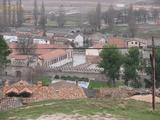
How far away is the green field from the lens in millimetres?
8658

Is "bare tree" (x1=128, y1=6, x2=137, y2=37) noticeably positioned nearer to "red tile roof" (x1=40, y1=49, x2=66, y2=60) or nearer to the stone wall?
"red tile roof" (x1=40, y1=49, x2=66, y2=60)

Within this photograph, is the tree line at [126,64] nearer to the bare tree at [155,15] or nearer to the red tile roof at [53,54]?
the red tile roof at [53,54]

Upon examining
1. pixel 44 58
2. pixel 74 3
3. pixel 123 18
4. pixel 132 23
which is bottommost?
pixel 44 58

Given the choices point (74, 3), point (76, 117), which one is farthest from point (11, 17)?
point (76, 117)

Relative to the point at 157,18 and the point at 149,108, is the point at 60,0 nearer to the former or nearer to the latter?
the point at 157,18

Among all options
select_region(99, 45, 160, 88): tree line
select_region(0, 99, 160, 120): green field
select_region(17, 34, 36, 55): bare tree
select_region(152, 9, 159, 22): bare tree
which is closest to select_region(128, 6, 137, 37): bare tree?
select_region(152, 9, 159, 22): bare tree

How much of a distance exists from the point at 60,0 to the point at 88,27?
1141 inches

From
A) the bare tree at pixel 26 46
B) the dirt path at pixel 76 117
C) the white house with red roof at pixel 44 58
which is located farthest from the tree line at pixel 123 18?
the dirt path at pixel 76 117

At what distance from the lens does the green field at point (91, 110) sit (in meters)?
8.66

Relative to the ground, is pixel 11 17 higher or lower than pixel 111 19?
higher

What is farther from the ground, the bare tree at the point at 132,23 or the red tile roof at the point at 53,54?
the bare tree at the point at 132,23

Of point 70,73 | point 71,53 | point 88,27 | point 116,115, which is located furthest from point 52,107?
point 88,27

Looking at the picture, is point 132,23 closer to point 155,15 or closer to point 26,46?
point 155,15

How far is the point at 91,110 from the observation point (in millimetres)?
8961
